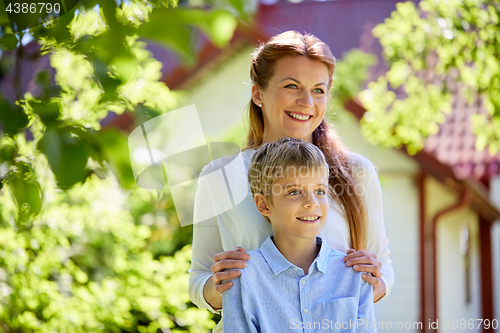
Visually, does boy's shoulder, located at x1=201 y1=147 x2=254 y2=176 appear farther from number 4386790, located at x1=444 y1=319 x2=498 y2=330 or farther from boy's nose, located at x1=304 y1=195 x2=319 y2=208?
number 4386790, located at x1=444 y1=319 x2=498 y2=330

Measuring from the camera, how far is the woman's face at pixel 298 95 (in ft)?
5.80

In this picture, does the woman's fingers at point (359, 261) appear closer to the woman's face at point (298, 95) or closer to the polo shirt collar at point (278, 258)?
the polo shirt collar at point (278, 258)

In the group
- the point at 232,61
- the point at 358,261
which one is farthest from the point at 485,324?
the point at 358,261

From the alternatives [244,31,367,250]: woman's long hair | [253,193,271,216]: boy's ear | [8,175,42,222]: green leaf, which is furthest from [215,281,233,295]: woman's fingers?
[8,175,42,222]: green leaf

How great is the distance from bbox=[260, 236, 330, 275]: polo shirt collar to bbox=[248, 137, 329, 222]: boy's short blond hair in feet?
0.48

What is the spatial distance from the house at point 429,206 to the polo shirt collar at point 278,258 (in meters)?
4.37

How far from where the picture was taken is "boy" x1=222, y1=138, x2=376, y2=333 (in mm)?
1493

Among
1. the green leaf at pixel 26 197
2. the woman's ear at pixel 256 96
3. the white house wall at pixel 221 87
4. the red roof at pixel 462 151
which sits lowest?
the green leaf at pixel 26 197

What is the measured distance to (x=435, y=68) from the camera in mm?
4555

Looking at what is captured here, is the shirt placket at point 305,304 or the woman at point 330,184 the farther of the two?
the woman at point 330,184

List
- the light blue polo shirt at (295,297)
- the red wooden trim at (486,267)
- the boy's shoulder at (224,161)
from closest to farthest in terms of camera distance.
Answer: the light blue polo shirt at (295,297) < the boy's shoulder at (224,161) < the red wooden trim at (486,267)

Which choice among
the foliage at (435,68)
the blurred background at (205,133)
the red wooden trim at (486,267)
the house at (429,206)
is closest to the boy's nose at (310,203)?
the blurred background at (205,133)

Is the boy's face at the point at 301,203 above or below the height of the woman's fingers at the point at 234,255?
above

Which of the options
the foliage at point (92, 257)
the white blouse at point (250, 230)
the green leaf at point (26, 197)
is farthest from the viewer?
the foliage at point (92, 257)
